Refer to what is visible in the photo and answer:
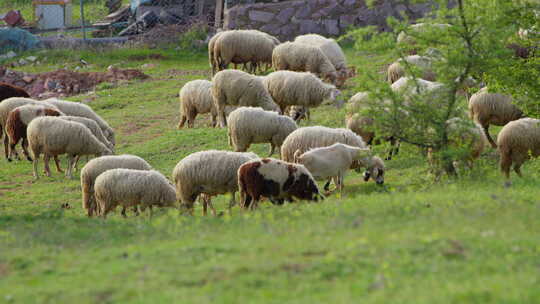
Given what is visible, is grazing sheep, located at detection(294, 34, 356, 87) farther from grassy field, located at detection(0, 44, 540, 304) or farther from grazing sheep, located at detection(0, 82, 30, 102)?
grassy field, located at detection(0, 44, 540, 304)

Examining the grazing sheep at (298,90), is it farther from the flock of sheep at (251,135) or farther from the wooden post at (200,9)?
the wooden post at (200,9)

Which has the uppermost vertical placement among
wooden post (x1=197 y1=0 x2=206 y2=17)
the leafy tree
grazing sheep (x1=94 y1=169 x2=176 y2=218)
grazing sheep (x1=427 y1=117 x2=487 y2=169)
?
the leafy tree

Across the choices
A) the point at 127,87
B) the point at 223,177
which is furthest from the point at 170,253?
the point at 127,87

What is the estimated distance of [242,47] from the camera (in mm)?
23500

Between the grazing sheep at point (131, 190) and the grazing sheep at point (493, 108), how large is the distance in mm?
6505

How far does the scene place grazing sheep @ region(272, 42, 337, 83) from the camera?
22.0 meters

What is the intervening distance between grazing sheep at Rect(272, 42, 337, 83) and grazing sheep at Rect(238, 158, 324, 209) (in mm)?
10287

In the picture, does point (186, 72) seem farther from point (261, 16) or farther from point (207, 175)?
point (207, 175)

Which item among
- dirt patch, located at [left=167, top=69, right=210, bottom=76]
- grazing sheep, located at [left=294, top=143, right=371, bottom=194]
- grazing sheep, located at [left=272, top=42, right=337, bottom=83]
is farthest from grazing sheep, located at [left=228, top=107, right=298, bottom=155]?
dirt patch, located at [left=167, top=69, right=210, bottom=76]

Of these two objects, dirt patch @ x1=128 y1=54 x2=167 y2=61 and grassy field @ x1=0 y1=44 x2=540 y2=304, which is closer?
grassy field @ x1=0 y1=44 x2=540 y2=304

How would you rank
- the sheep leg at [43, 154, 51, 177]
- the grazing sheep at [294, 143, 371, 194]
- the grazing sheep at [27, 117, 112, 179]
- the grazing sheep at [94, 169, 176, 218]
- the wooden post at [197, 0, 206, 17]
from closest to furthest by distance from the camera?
the grazing sheep at [94, 169, 176, 218]
the grazing sheep at [294, 143, 371, 194]
the grazing sheep at [27, 117, 112, 179]
the sheep leg at [43, 154, 51, 177]
the wooden post at [197, 0, 206, 17]

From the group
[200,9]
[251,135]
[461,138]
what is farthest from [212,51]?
[461,138]

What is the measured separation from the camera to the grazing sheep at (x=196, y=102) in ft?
66.7

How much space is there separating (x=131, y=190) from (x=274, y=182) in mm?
2291
